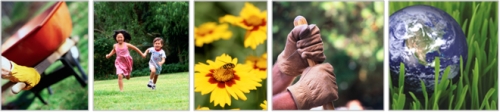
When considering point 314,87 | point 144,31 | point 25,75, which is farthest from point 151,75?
point 314,87

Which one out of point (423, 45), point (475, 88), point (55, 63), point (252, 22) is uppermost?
point (252, 22)

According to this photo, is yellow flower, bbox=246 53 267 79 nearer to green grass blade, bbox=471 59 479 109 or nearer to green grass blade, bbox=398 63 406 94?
green grass blade, bbox=398 63 406 94

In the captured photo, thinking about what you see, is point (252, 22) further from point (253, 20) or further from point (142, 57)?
point (142, 57)

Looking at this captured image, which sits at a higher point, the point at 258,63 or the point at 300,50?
the point at 300,50

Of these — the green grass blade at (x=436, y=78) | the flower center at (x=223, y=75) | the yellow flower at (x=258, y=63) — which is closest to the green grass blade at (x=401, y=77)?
the green grass blade at (x=436, y=78)

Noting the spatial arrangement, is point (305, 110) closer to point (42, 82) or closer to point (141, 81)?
point (141, 81)

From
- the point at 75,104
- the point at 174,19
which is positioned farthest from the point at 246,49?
the point at 75,104

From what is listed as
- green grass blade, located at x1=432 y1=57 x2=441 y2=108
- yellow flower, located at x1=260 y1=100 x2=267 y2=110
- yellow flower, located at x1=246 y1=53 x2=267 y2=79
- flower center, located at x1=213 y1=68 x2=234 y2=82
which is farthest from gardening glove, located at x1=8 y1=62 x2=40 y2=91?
green grass blade, located at x1=432 y1=57 x2=441 y2=108
